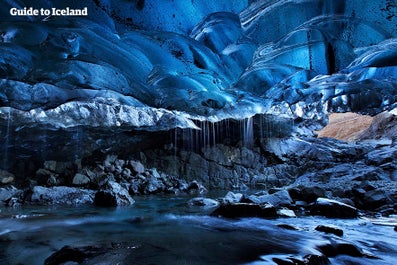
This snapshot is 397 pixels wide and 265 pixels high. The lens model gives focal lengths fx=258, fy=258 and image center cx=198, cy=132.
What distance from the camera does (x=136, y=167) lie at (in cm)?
1270

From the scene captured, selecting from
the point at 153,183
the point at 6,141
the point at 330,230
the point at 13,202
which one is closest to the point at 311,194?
the point at 330,230

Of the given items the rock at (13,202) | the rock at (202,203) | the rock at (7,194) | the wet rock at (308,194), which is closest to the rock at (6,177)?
the rock at (7,194)

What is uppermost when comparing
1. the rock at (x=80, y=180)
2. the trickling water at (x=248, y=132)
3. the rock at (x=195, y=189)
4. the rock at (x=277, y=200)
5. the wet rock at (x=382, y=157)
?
the trickling water at (x=248, y=132)

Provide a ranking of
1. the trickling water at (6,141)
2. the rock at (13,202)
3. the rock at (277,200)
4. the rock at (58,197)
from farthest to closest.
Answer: the trickling water at (6,141)
the rock at (58,197)
the rock at (13,202)
the rock at (277,200)

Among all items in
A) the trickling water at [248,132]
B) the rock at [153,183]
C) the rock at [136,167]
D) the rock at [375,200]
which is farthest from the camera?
the trickling water at [248,132]

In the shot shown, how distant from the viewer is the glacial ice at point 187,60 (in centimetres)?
722

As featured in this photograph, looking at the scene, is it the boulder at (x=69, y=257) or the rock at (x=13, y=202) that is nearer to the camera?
the boulder at (x=69, y=257)

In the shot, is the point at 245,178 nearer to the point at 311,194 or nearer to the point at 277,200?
the point at 311,194

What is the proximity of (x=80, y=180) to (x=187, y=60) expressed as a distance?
666 centimetres

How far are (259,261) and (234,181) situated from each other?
12254mm

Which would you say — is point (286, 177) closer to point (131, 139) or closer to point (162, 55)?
point (131, 139)

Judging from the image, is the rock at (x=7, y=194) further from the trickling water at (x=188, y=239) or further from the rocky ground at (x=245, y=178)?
the trickling water at (x=188, y=239)

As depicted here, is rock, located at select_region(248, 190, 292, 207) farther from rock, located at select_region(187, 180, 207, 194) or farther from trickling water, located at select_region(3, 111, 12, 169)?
trickling water, located at select_region(3, 111, 12, 169)

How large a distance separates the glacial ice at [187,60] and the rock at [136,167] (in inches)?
88.2
